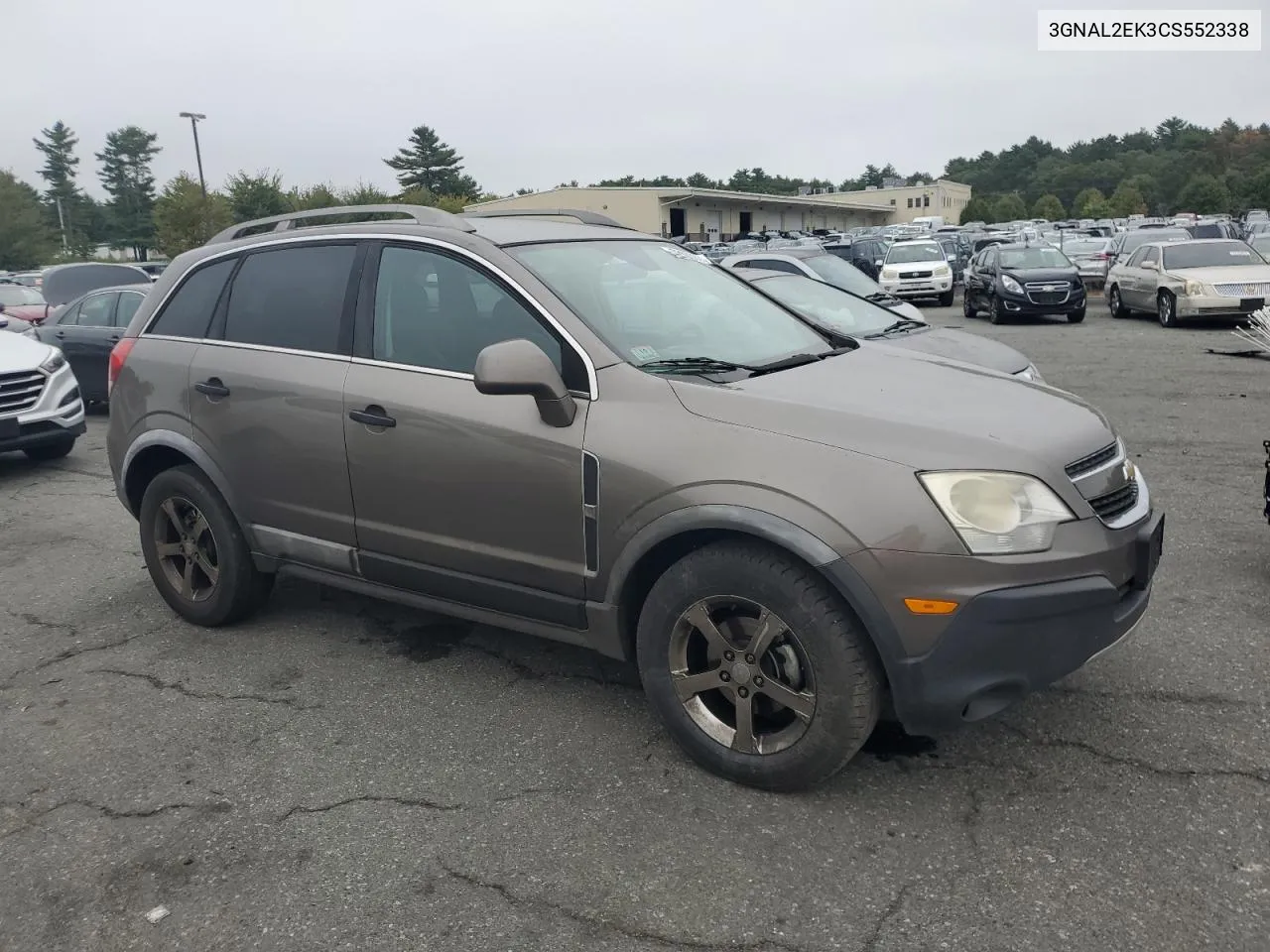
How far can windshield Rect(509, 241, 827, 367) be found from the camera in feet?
12.0

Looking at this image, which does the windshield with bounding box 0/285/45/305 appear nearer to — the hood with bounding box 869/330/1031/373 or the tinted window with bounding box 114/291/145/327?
the tinted window with bounding box 114/291/145/327

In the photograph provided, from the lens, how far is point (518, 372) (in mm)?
3252

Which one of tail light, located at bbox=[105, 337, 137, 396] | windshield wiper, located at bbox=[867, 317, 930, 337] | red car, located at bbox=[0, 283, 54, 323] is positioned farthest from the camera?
red car, located at bbox=[0, 283, 54, 323]

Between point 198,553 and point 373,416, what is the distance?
147 centimetres

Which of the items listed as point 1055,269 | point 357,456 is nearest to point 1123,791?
point 357,456

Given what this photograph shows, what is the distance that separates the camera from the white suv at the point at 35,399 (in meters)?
8.32

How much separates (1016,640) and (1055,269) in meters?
17.9

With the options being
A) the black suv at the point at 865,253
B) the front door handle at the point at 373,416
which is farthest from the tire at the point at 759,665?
the black suv at the point at 865,253

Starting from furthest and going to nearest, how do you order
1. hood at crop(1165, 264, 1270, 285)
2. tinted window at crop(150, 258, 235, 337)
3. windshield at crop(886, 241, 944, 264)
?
1. windshield at crop(886, 241, 944, 264)
2. hood at crop(1165, 264, 1270, 285)
3. tinted window at crop(150, 258, 235, 337)

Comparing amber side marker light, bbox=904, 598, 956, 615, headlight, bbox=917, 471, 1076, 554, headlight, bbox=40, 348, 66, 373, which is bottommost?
amber side marker light, bbox=904, 598, 956, 615

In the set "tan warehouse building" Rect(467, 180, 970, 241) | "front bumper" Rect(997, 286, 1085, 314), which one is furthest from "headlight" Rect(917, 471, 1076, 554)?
"tan warehouse building" Rect(467, 180, 970, 241)

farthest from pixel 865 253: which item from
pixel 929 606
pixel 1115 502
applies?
pixel 929 606

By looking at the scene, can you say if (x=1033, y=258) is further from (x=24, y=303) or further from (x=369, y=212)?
(x=24, y=303)

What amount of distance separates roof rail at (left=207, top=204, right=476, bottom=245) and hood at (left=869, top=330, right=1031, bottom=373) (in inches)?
151
